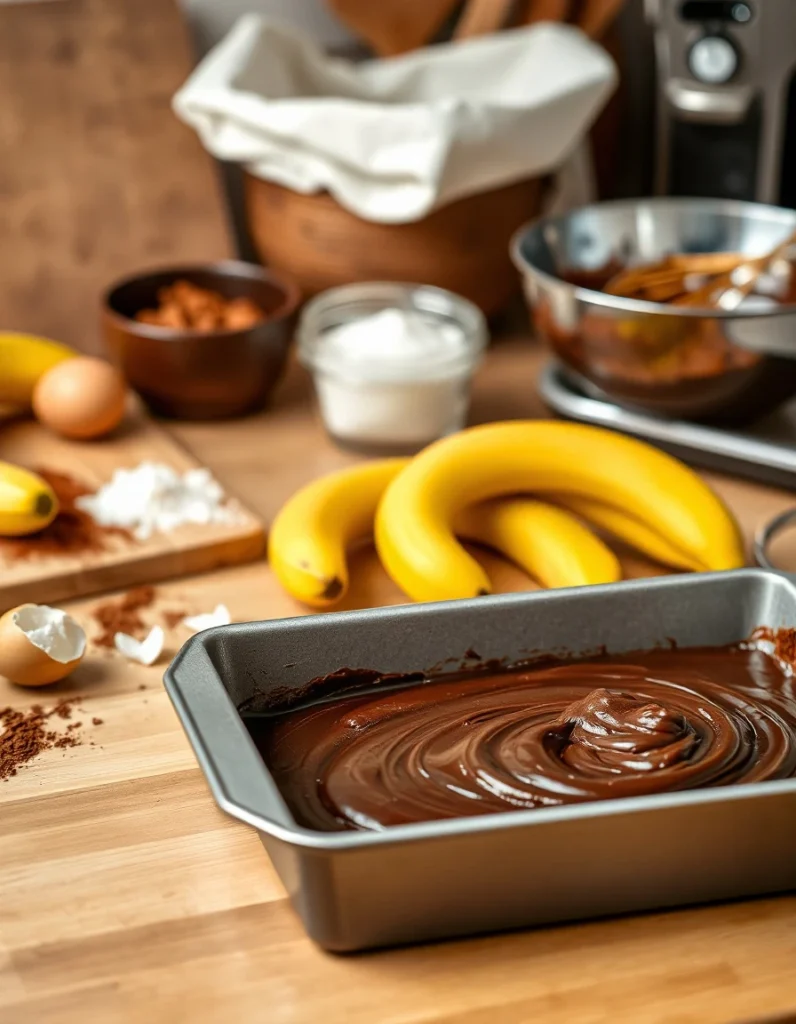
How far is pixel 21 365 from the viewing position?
4.27ft

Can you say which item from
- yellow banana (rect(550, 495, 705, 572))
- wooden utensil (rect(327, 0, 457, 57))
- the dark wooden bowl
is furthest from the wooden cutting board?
wooden utensil (rect(327, 0, 457, 57))

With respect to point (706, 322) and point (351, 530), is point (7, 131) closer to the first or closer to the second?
point (351, 530)

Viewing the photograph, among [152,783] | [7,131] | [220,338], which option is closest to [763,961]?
[152,783]

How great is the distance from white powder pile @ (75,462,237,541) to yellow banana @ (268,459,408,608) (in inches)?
3.5

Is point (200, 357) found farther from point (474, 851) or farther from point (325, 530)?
point (474, 851)

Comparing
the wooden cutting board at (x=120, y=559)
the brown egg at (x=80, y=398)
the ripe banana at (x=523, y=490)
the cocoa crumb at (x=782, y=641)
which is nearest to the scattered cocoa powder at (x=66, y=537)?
the wooden cutting board at (x=120, y=559)

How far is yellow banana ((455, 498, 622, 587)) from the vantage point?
1.02 m

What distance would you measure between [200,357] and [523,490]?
0.39 metres

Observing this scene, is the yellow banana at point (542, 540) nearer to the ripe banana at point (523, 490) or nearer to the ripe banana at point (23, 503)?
the ripe banana at point (523, 490)

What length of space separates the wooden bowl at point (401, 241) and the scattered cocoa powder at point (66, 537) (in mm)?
463

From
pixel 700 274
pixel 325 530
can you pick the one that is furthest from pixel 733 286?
pixel 325 530

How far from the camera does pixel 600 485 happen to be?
1.08 metres

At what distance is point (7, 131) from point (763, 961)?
1216 millimetres

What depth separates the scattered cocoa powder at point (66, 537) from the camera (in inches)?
42.4
